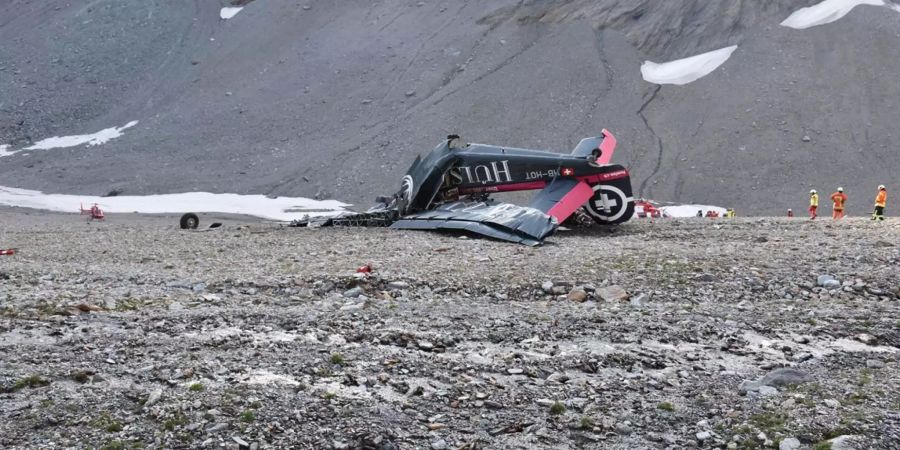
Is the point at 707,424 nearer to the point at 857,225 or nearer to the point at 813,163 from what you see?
the point at 857,225

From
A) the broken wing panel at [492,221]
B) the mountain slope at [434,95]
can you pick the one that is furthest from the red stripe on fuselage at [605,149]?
the mountain slope at [434,95]

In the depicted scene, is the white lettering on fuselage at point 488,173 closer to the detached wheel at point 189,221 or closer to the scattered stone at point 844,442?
the detached wheel at point 189,221

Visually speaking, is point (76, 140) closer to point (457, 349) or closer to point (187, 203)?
point (187, 203)

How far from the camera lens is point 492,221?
1842 cm

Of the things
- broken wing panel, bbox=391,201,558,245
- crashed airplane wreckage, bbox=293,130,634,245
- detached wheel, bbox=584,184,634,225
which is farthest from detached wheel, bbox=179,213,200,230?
detached wheel, bbox=584,184,634,225

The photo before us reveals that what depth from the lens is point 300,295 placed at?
39.4 feet

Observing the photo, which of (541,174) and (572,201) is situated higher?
(541,174)

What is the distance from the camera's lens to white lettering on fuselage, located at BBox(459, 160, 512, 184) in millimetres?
21688

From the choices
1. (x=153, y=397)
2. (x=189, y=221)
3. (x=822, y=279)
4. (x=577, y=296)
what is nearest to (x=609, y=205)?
(x=822, y=279)

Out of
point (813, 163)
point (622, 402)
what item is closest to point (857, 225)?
point (622, 402)

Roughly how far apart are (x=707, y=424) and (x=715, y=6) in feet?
186

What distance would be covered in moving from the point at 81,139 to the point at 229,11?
64.1 feet

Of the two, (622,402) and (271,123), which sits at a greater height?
(271,123)

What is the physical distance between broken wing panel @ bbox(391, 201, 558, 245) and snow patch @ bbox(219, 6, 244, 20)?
5527 cm
